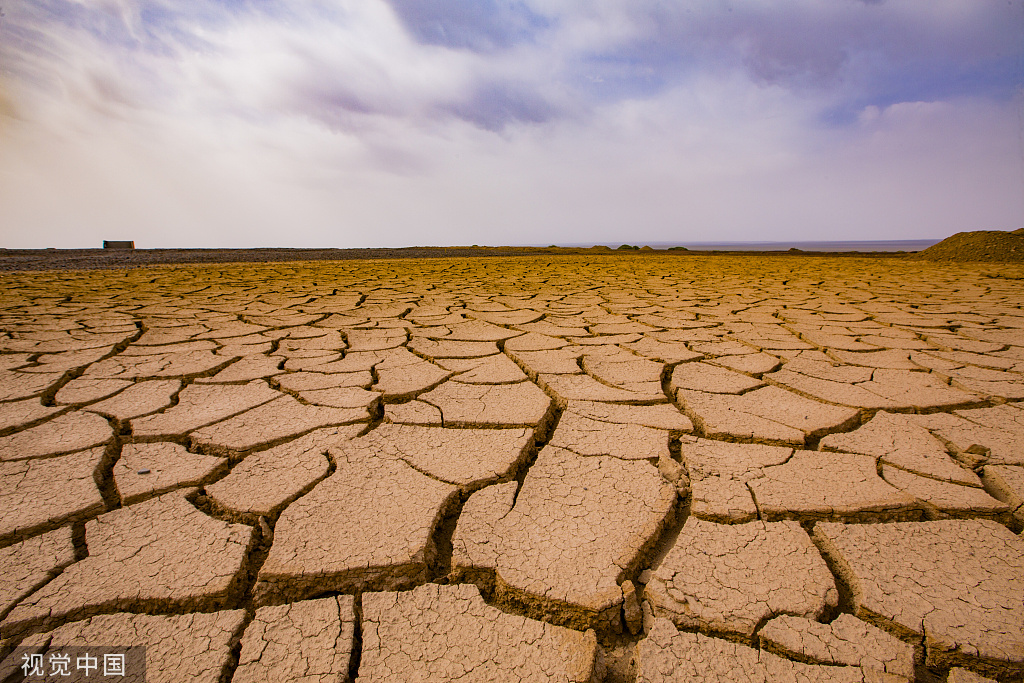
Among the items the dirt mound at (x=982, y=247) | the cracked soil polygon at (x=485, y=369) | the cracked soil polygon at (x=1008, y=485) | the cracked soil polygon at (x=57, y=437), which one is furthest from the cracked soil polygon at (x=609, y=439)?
the dirt mound at (x=982, y=247)

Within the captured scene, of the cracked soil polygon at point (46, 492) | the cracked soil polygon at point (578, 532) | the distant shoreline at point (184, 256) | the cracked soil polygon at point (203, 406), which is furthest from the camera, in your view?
the distant shoreline at point (184, 256)

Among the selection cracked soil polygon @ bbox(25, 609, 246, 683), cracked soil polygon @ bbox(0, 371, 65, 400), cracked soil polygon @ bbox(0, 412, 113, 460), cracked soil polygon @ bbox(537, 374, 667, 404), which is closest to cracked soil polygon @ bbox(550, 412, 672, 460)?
cracked soil polygon @ bbox(537, 374, 667, 404)

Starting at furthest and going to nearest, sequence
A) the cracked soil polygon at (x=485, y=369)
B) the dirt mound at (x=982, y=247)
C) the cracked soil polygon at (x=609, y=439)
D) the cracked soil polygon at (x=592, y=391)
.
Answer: the dirt mound at (x=982, y=247), the cracked soil polygon at (x=485, y=369), the cracked soil polygon at (x=592, y=391), the cracked soil polygon at (x=609, y=439)

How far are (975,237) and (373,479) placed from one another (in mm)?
9590

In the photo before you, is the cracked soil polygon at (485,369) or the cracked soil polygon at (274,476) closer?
the cracked soil polygon at (274,476)

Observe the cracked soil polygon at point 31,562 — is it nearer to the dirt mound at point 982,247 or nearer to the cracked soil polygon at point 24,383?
the cracked soil polygon at point 24,383

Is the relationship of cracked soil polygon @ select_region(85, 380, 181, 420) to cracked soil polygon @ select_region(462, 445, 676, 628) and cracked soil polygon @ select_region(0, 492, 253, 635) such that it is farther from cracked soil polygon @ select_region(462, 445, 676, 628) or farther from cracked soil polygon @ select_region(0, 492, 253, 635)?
cracked soil polygon @ select_region(462, 445, 676, 628)

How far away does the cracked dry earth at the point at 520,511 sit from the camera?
614 mm

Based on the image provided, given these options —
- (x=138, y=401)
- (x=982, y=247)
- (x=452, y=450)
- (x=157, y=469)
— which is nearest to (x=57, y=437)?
(x=138, y=401)

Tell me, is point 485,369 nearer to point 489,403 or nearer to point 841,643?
point 489,403

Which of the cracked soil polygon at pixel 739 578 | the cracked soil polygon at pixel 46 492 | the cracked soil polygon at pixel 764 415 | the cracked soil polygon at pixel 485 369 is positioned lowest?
the cracked soil polygon at pixel 739 578

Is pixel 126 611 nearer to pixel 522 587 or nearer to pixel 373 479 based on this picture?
pixel 373 479

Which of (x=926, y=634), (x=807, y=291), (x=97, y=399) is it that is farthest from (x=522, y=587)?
(x=807, y=291)

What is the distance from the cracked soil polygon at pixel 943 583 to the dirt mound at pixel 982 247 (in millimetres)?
8224
